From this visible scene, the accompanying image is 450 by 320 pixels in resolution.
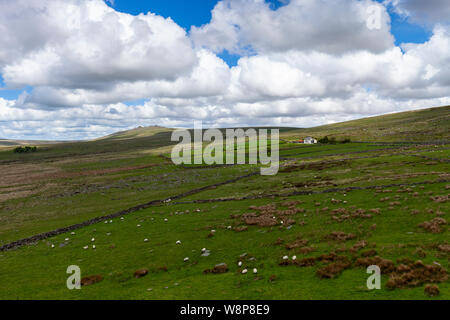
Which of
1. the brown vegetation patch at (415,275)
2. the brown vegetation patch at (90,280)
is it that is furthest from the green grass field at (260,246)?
the brown vegetation patch at (90,280)

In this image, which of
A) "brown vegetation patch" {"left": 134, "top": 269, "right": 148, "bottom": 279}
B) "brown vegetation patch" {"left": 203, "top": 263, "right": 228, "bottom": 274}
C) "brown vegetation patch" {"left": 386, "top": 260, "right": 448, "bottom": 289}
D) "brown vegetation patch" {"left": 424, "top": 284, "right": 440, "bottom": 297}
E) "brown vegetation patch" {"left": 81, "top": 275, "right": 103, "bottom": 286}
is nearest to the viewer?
"brown vegetation patch" {"left": 424, "top": 284, "right": 440, "bottom": 297}

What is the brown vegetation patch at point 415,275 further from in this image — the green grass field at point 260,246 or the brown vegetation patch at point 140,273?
the brown vegetation patch at point 140,273

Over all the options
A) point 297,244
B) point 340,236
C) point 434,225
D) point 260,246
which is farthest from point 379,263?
point 260,246

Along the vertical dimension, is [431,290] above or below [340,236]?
above

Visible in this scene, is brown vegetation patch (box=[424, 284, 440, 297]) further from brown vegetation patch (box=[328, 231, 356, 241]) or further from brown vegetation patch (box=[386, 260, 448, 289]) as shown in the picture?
brown vegetation patch (box=[328, 231, 356, 241])

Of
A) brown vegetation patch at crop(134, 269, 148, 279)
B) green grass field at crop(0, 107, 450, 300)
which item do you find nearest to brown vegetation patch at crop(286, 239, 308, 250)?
green grass field at crop(0, 107, 450, 300)

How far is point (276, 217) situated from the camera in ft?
97.4

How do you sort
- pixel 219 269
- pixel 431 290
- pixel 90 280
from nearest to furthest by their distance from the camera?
pixel 431 290 → pixel 219 269 → pixel 90 280

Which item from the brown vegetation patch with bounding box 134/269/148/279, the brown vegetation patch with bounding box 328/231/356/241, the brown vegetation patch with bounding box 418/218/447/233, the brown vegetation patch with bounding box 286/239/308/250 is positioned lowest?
the brown vegetation patch with bounding box 134/269/148/279

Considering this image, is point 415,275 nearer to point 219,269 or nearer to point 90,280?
→ point 219,269

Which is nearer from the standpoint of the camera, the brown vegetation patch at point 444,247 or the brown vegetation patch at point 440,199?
the brown vegetation patch at point 444,247

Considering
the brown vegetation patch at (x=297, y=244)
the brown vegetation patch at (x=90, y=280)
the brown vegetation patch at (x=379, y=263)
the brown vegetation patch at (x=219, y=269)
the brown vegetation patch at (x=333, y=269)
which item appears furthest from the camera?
the brown vegetation patch at (x=297, y=244)
